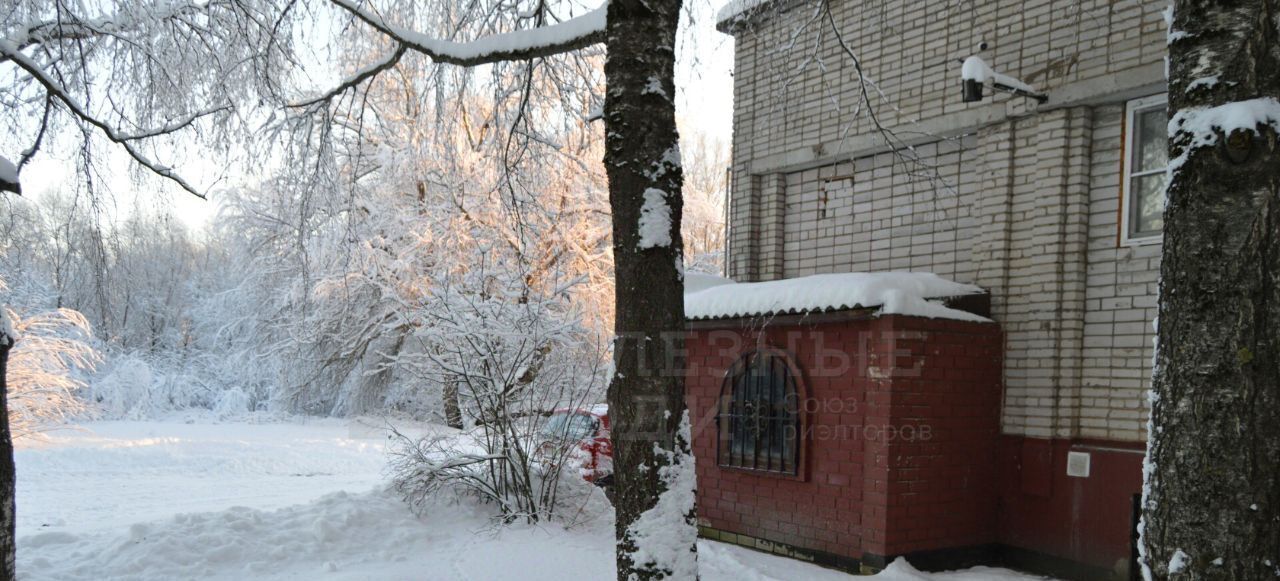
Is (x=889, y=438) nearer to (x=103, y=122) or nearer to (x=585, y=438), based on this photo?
(x=585, y=438)

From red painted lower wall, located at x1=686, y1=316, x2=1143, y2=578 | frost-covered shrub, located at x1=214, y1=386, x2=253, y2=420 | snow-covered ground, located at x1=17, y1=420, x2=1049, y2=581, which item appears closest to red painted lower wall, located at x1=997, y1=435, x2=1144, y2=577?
red painted lower wall, located at x1=686, y1=316, x2=1143, y2=578

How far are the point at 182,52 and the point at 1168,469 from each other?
19.9 feet

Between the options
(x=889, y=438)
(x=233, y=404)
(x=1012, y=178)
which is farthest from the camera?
(x=233, y=404)

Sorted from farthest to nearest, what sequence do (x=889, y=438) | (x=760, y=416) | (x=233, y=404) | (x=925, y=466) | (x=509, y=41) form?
1. (x=233, y=404)
2. (x=760, y=416)
3. (x=925, y=466)
4. (x=889, y=438)
5. (x=509, y=41)

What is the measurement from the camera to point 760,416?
24.9ft

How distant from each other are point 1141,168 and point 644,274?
4590mm

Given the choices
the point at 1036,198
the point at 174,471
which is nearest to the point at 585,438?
the point at 1036,198

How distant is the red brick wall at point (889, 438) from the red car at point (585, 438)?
200cm

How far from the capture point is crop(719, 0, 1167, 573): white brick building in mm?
6324

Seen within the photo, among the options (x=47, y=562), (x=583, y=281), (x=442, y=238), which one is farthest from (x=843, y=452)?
(x=442, y=238)

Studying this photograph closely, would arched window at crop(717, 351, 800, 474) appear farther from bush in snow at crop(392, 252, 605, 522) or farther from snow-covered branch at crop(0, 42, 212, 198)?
snow-covered branch at crop(0, 42, 212, 198)

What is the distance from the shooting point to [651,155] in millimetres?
4008

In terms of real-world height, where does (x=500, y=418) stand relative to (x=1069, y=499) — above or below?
above

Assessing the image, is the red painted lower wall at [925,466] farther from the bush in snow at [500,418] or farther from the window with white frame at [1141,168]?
the bush in snow at [500,418]
